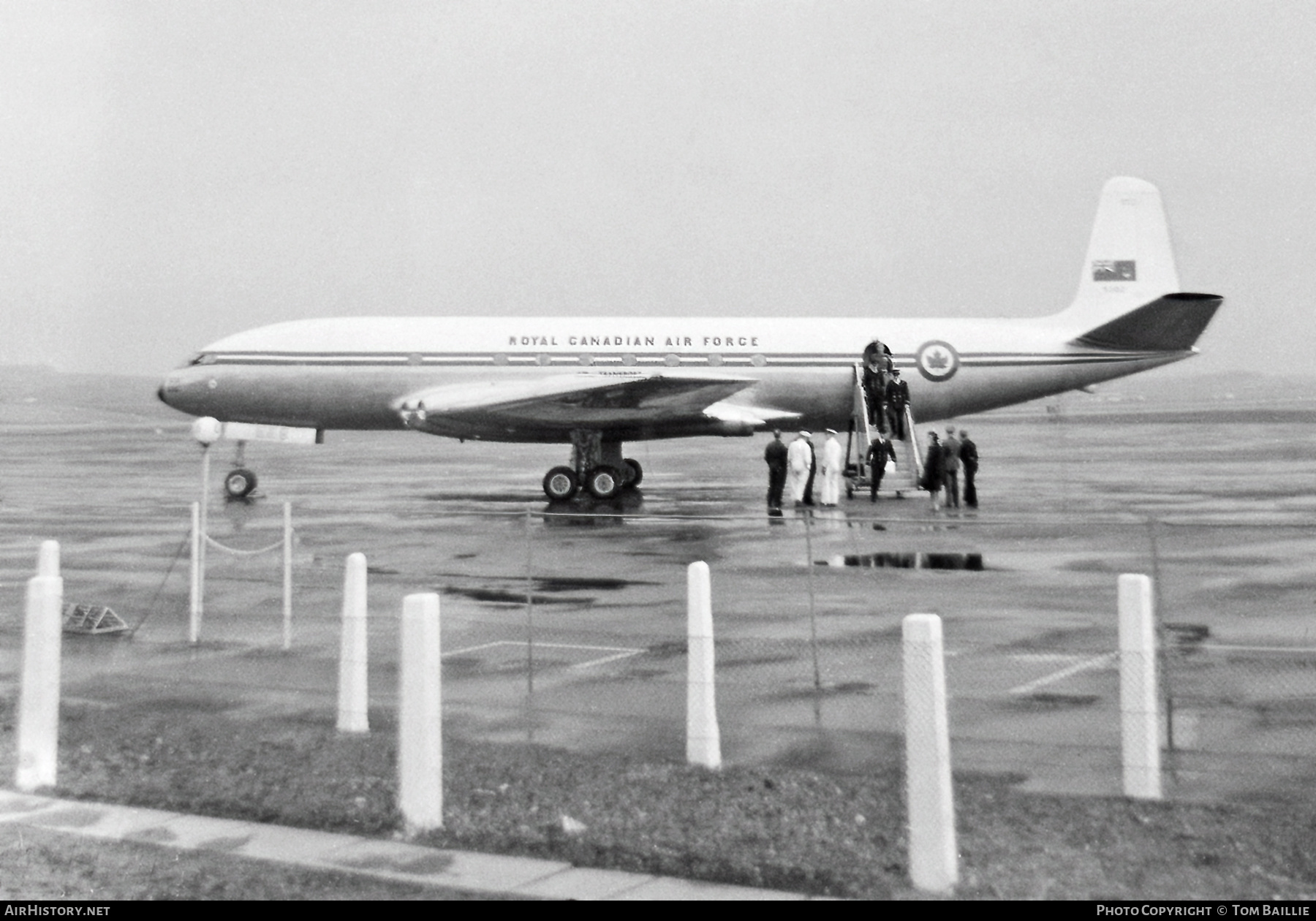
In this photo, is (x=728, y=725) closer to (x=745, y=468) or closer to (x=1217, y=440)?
(x=745, y=468)

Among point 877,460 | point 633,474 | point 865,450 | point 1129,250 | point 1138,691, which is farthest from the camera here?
point 1129,250

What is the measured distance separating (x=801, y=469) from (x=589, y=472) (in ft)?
13.6

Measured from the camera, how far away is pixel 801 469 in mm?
27219

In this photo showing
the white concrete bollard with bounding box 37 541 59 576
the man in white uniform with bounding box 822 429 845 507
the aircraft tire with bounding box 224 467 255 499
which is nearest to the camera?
the white concrete bollard with bounding box 37 541 59 576

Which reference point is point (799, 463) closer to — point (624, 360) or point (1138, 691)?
point (624, 360)

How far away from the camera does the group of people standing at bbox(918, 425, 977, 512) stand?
2628cm

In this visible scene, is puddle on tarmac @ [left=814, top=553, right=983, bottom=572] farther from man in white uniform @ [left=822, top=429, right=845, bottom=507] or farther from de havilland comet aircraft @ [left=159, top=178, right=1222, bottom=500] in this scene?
man in white uniform @ [left=822, top=429, right=845, bottom=507]

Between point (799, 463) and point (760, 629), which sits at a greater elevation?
point (799, 463)

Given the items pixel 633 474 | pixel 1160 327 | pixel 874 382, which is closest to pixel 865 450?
pixel 874 382

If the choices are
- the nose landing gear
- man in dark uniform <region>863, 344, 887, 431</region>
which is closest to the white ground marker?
the nose landing gear

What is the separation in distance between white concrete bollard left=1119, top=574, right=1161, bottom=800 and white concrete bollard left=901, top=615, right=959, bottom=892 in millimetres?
1085

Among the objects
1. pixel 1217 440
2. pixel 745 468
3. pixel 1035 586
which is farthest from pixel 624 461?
pixel 1217 440

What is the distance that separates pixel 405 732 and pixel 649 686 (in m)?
2.83

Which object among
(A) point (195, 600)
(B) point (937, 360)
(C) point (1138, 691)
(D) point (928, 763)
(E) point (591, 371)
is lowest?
(D) point (928, 763)
